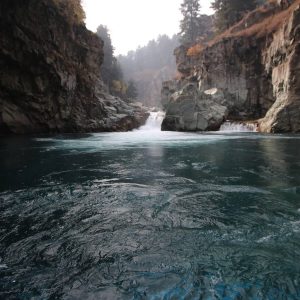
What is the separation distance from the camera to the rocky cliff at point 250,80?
28.4 metres

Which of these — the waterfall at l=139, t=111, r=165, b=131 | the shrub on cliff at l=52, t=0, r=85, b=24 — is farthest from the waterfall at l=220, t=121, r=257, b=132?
the shrub on cliff at l=52, t=0, r=85, b=24

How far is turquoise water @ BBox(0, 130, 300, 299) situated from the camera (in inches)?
131

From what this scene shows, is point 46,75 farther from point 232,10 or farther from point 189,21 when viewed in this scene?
point 189,21

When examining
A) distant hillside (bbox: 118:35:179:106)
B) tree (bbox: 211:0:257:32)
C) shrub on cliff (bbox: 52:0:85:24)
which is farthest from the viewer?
distant hillside (bbox: 118:35:179:106)

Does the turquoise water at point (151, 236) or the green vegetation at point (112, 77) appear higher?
the green vegetation at point (112, 77)

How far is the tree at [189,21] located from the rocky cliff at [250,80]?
23013mm

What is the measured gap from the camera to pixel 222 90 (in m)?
41.8

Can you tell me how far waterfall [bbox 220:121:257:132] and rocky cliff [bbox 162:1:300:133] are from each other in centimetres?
72

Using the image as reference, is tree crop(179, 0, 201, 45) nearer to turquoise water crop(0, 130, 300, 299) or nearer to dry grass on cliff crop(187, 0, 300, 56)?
dry grass on cliff crop(187, 0, 300, 56)

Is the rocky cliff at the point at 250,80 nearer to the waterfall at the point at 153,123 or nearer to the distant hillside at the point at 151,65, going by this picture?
the waterfall at the point at 153,123

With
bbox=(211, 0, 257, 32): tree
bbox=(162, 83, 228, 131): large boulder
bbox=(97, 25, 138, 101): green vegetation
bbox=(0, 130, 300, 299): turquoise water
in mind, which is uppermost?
bbox=(211, 0, 257, 32): tree

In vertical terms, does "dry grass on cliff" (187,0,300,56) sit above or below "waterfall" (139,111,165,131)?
above

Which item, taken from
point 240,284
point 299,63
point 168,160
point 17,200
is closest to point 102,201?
point 17,200

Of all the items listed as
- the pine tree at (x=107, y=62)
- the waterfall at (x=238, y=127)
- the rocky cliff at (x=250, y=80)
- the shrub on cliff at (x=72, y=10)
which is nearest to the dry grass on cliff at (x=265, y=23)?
the rocky cliff at (x=250, y=80)
